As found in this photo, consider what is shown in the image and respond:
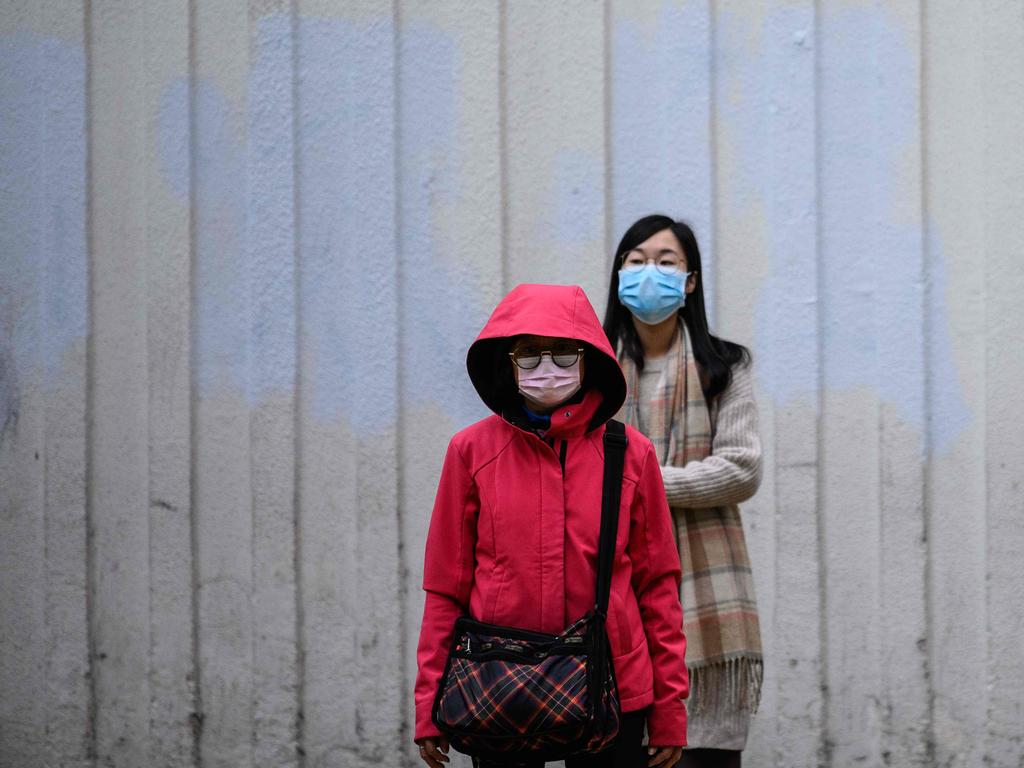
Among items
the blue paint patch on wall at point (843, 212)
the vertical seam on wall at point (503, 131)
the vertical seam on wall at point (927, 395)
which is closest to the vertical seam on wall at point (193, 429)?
the vertical seam on wall at point (503, 131)

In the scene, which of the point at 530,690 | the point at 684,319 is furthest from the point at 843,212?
the point at 530,690

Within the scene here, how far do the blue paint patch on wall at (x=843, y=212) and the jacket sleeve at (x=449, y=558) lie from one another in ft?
6.16

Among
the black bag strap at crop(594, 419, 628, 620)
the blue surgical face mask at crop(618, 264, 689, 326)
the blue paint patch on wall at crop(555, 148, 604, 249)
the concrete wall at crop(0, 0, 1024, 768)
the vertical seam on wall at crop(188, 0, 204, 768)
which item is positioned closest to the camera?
the black bag strap at crop(594, 419, 628, 620)

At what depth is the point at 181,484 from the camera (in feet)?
15.2

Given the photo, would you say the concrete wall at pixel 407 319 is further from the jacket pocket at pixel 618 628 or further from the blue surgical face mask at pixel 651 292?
the jacket pocket at pixel 618 628

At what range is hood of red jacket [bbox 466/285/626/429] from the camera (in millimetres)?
2820

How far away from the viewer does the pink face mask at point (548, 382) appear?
285cm

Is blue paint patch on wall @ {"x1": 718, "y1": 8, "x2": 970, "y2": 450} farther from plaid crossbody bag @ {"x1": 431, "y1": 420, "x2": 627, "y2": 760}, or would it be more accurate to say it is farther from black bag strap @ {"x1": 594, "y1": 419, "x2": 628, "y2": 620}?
plaid crossbody bag @ {"x1": 431, "y1": 420, "x2": 627, "y2": 760}

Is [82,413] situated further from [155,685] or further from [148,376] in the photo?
[155,685]

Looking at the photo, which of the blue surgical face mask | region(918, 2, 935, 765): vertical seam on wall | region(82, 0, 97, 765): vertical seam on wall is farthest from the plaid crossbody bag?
region(82, 0, 97, 765): vertical seam on wall

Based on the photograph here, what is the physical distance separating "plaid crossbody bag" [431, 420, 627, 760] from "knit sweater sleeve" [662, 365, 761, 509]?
67cm

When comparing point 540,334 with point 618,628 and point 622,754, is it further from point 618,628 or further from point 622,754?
point 622,754

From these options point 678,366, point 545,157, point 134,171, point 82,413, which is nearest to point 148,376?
point 82,413

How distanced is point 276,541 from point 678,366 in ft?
5.83
